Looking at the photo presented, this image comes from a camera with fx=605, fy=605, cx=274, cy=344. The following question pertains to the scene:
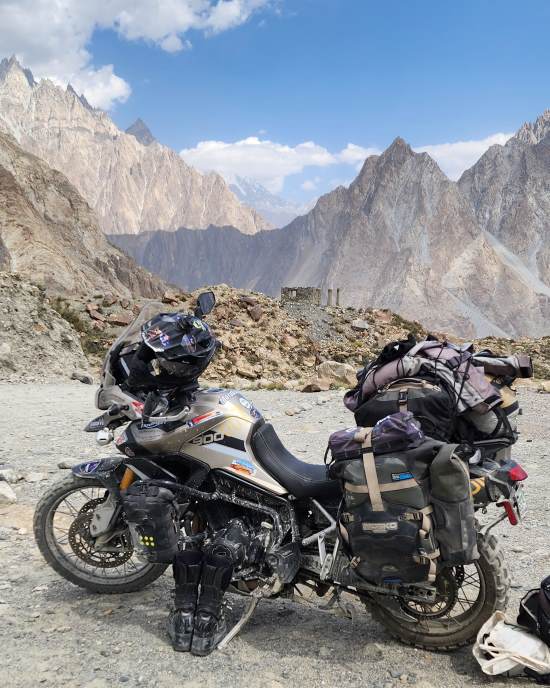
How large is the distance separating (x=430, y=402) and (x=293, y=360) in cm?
1801

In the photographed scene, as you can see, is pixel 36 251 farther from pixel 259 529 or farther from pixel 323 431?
pixel 259 529

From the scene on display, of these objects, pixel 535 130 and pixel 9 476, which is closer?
pixel 9 476

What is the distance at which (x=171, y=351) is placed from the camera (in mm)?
3629

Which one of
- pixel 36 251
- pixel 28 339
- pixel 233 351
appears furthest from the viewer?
pixel 36 251

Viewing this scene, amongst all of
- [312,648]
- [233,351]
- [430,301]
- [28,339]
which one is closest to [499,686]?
[312,648]

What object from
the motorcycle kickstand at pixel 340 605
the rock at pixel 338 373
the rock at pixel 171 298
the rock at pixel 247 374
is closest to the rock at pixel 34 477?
the motorcycle kickstand at pixel 340 605

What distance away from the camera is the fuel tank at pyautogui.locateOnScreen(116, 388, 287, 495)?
3.57 metres

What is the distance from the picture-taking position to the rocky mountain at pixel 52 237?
3856 centimetres

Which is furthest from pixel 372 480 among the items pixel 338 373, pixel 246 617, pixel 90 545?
pixel 338 373

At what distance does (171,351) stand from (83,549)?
5.38ft

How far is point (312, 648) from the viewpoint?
3551mm

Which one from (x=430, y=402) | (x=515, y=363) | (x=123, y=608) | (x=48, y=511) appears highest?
(x=515, y=363)

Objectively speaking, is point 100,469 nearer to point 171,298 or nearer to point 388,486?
point 388,486

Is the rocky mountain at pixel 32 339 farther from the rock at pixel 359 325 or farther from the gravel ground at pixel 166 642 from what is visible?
the rock at pixel 359 325
